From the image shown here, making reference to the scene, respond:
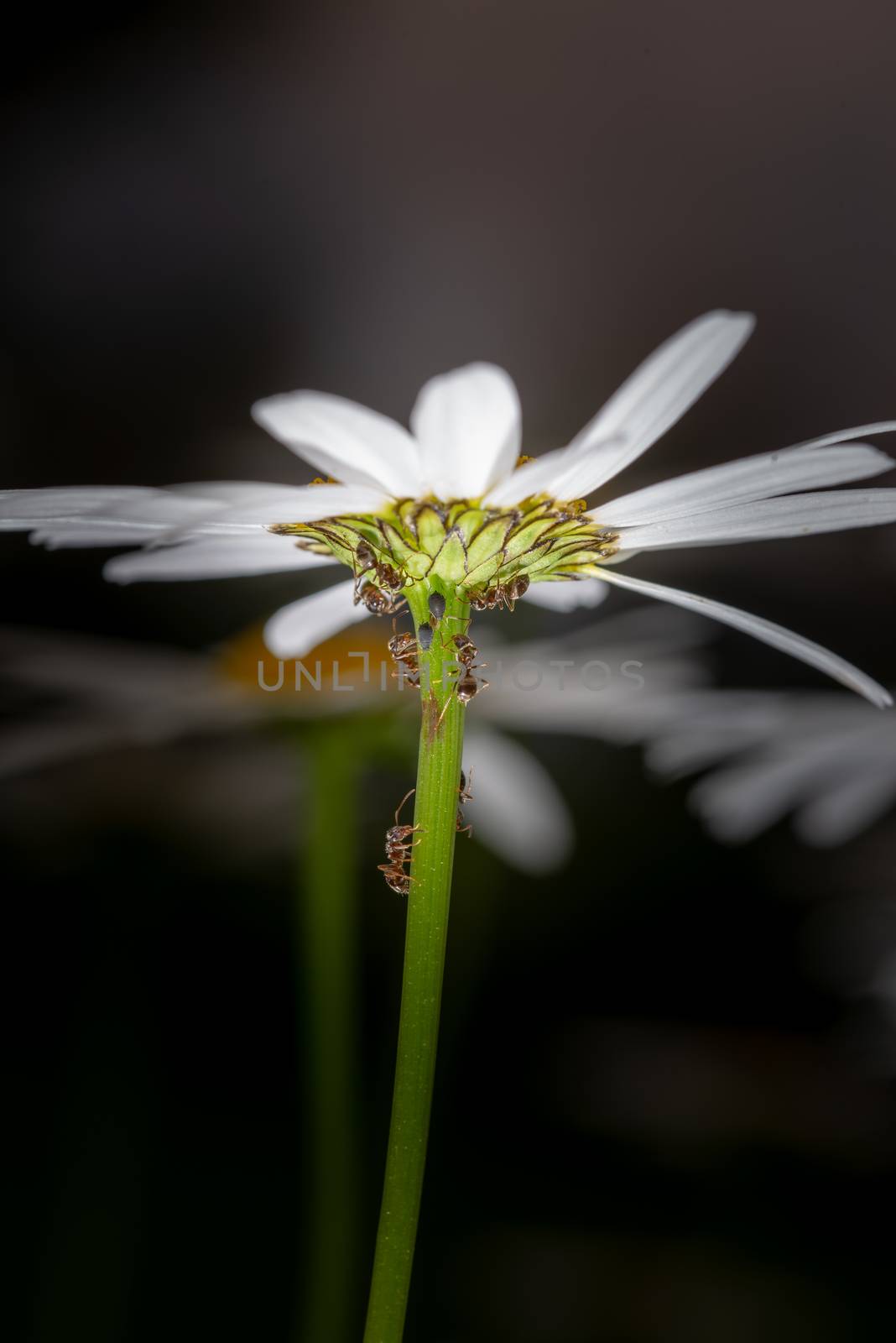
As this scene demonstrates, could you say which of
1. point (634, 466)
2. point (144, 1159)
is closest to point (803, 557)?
point (634, 466)

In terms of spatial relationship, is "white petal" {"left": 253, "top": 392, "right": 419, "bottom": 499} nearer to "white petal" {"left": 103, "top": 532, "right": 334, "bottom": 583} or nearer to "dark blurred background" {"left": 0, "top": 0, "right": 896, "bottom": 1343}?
"white petal" {"left": 103, "top": 532, "right": 334, "bottom": 583}

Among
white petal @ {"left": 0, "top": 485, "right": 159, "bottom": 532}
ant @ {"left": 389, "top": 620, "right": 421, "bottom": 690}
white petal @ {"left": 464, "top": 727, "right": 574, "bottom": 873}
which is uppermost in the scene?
white petal @ {"left": 464, "top": 727, "right": 574, "bottom": 873}

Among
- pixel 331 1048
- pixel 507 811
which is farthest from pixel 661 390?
pixel 507 811

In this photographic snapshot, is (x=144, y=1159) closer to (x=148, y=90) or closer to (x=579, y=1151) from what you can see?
(x=579, y=1151)

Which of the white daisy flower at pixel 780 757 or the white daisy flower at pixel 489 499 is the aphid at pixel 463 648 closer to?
the white daisy flower at pixel 489 499

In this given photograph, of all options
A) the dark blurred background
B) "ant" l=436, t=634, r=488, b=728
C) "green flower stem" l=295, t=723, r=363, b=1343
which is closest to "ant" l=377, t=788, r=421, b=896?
"ant" l=436, t=634, r=488, b=728

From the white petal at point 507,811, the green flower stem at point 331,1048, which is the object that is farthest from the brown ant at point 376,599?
the white petal at point 507,811
